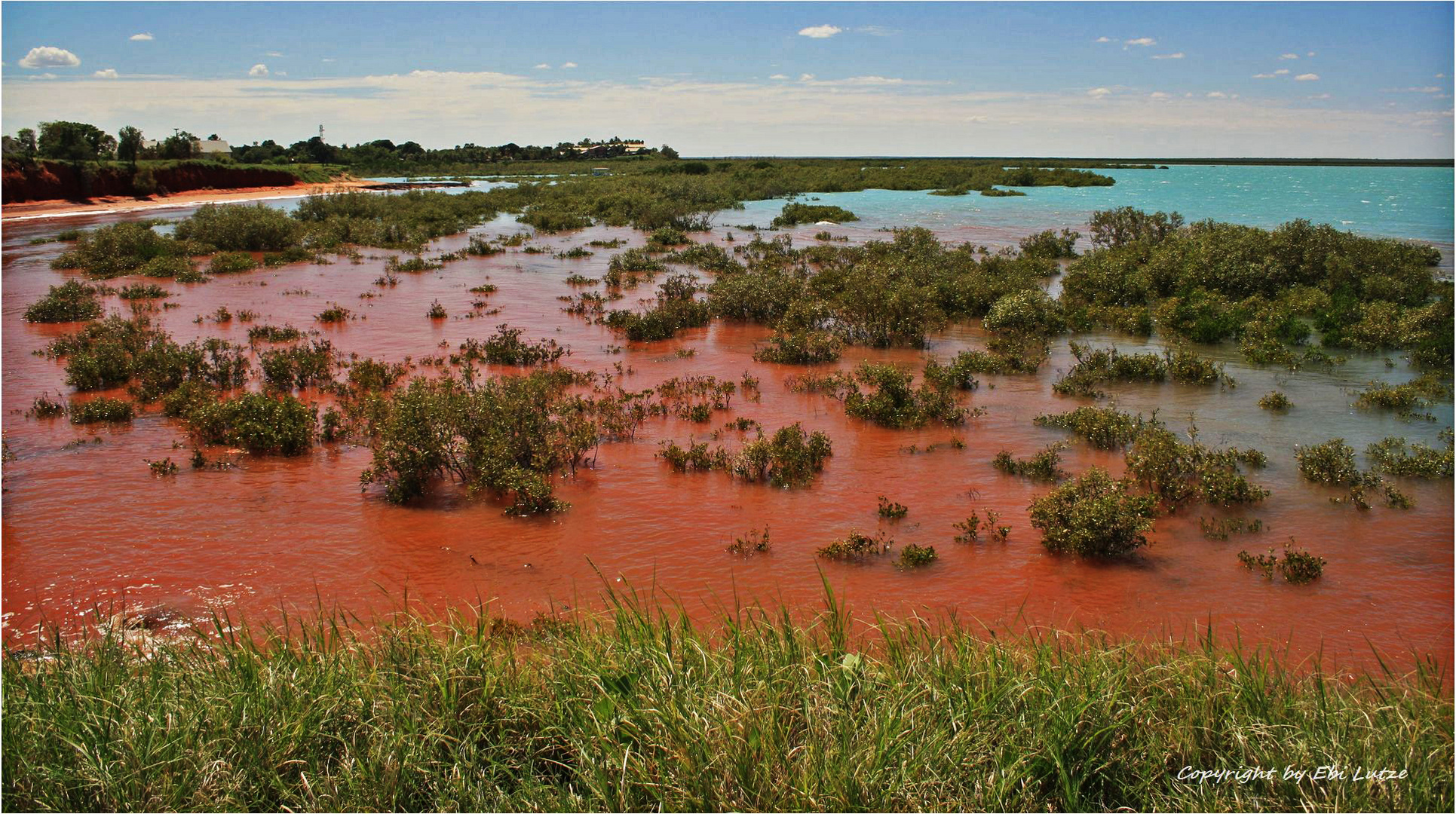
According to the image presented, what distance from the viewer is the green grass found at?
3764 millimetres

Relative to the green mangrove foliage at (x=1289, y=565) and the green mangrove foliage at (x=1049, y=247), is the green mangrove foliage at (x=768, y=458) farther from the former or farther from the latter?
the green mangrove foliage at (x=1049, y=247)

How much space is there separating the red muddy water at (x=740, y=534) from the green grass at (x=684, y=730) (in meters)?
1.26

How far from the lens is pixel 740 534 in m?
9.17

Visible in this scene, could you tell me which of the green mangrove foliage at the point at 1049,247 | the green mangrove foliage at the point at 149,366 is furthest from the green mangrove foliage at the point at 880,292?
the green mangrove foliage at the point at 149,366

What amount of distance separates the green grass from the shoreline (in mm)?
44509

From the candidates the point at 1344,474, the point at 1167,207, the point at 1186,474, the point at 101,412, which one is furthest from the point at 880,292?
the point at 1167,207

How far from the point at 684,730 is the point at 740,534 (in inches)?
204

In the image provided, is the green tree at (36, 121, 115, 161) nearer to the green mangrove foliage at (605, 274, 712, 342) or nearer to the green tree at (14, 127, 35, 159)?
the green tree at (14, 127, 35, 159)

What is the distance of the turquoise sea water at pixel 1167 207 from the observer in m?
44.3

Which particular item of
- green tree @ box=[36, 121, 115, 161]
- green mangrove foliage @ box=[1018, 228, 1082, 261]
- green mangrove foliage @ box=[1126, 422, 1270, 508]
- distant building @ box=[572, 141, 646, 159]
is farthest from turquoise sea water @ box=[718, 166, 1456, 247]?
distant building @ box=[572, 141, 646, 159]

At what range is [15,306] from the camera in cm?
2125

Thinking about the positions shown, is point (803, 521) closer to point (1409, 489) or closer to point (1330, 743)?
point (1330, 743)

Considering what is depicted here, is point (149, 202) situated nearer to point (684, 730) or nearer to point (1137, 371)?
point (1137, 371)

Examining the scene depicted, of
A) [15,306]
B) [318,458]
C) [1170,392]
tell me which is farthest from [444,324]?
[1170,392]
